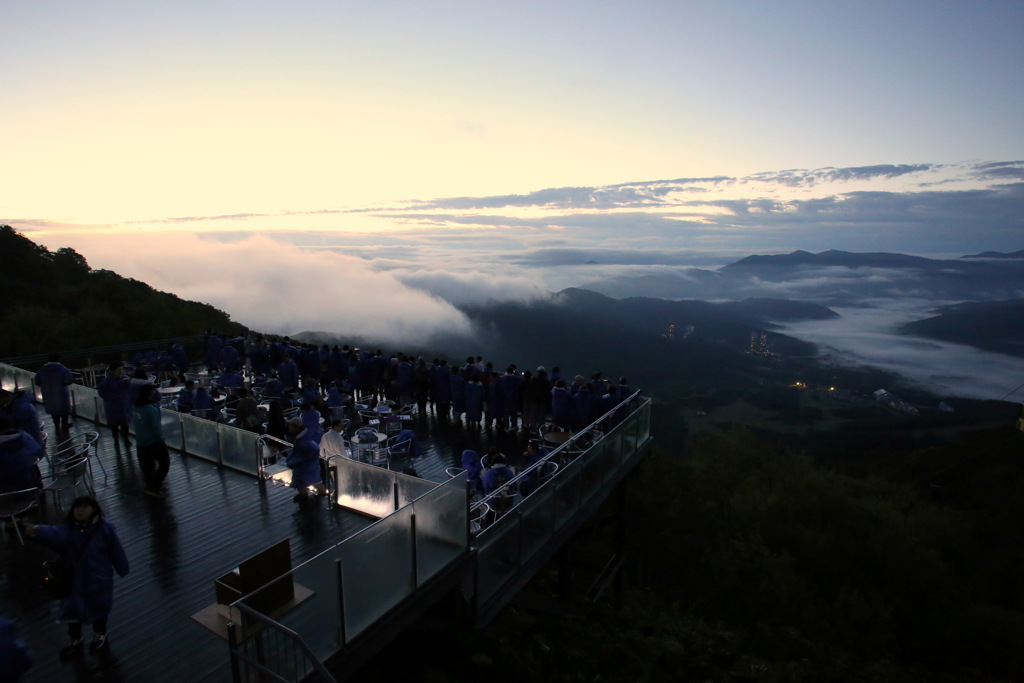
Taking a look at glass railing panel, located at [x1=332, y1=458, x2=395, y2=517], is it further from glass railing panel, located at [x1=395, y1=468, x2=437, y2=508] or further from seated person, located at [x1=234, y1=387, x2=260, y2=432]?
seated person, located at [x1=234, y1=387, x2=260, y2=432]

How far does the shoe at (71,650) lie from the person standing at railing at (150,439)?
3.69 meters

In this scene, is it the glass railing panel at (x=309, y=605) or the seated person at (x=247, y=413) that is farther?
the seated person at (x=247, y=413)

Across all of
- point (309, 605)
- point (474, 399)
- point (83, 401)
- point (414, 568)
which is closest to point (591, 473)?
point (474, 399)

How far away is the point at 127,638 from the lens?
19.1 feet

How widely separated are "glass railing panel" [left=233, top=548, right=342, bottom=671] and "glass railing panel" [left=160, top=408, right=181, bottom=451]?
8350mm

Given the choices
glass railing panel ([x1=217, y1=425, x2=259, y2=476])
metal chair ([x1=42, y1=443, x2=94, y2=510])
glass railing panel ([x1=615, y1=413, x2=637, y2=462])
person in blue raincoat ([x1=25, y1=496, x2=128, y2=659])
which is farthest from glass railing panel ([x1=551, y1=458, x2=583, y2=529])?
metal chair ([x1=42, y1=443, x2=94, y2=510])

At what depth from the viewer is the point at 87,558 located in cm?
522

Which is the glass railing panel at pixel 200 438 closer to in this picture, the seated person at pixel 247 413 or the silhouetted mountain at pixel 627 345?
the seated person at pixel 247 413

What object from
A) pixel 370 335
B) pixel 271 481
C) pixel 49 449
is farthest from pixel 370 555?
pixel 370 335

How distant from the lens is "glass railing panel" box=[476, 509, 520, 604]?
7534mm

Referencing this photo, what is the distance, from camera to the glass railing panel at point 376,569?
544 centimetres

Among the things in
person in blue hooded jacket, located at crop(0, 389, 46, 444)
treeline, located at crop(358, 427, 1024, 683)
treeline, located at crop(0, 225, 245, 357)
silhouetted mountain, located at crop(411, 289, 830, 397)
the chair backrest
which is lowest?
silhouetted mountain, located at crop(411, 289, 830, 397)

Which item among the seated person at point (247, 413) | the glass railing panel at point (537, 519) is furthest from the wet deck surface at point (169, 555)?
the glass railing panel at point (537, 519)

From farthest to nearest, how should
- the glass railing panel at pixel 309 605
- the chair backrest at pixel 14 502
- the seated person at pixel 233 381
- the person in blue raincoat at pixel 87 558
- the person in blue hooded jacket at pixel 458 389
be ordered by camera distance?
the seated person at pixel 233 381, the person in blue hooded jacket at pixel 458 389, the chair backrest at pixel 14 502, the person in blue raincoat at pixel 87 558, the glass railing panel at pixel 309 605
